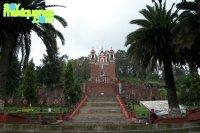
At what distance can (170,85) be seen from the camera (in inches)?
830

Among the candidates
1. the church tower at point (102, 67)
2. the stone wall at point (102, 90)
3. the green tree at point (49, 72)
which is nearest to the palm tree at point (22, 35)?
the stone wall at point (102, 90)

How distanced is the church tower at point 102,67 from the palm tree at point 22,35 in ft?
165

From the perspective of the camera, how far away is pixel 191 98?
51625 mm

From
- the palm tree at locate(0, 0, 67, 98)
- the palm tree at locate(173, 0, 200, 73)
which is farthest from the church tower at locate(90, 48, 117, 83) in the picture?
the palm tree at locate(173, 0, 200, 73)

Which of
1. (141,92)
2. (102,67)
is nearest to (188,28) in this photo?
(141,92)

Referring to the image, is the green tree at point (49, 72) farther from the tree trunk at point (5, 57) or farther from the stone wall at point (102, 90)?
the tree trunk at point (5, 57)

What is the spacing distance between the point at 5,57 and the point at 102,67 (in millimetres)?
54391

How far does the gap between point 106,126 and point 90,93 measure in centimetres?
3638

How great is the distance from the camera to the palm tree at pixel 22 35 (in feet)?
52.9

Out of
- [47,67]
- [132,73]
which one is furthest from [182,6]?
[132,73]

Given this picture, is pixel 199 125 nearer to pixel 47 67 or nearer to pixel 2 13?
pixel 2 13

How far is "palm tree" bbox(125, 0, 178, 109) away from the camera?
20.6 meters

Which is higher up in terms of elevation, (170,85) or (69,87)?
(69,87)

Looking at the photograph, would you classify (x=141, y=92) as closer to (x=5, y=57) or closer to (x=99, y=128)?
(x=5, y=57)
